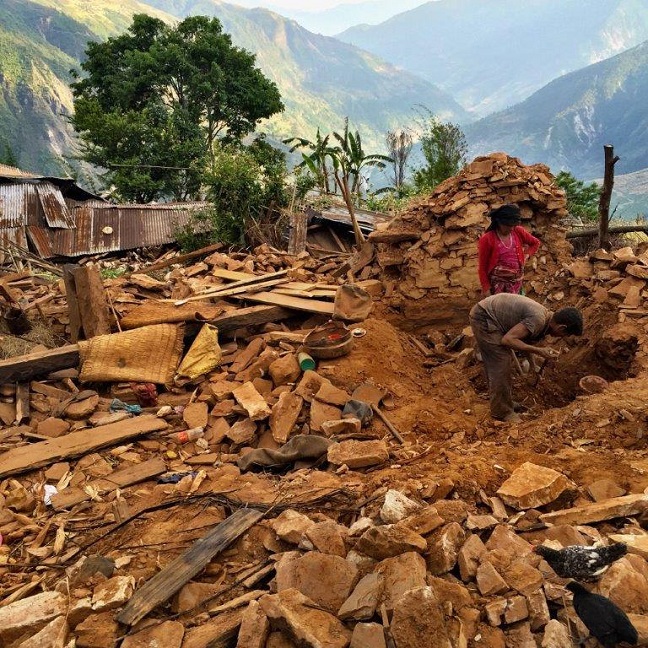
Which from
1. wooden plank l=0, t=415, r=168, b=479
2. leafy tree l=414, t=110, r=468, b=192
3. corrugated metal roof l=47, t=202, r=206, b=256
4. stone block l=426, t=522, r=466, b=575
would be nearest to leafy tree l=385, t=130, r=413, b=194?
leafy tree l=414, t=110, r=468, b=192

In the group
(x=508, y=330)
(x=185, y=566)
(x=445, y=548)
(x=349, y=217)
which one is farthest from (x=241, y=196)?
(x=445, y=548)

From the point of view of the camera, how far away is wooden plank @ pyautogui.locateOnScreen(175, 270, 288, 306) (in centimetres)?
688

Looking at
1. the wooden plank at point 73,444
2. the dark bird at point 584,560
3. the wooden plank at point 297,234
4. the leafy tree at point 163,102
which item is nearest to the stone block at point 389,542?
the dark bird at point 584,560

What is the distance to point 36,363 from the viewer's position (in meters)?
5.39

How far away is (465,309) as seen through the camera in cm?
707

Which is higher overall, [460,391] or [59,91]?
[59,91]

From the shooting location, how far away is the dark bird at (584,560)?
2.28 m

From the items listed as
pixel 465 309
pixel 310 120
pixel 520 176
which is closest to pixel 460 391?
pixel 465 309

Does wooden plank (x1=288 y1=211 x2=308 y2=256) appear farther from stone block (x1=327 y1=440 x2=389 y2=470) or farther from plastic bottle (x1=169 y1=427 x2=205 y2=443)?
stone block (x1=327 y1=440 x2=389 y2=470)

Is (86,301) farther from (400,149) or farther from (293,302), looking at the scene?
(400,149)

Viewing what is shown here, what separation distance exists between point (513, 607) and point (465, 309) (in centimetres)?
528

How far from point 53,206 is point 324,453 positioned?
58.5 ft

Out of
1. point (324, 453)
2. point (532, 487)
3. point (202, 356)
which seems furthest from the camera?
point (202, 356)

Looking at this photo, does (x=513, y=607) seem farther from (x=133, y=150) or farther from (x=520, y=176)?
(x=133, y=150)
